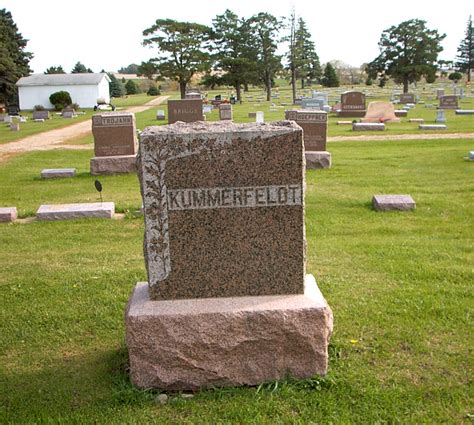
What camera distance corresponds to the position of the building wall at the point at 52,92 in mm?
62094

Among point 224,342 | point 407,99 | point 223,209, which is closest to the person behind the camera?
point 224,342

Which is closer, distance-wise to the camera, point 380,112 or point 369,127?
point 369,127

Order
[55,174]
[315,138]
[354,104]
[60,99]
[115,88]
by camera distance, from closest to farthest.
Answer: [55,174], [315,138], [354,104], [60,99], [115,88]

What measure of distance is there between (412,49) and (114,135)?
4830 centimetres

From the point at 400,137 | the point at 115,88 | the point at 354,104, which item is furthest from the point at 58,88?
the point at 400,137

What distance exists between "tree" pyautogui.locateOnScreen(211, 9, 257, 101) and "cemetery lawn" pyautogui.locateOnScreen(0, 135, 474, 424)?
4964 centimetres

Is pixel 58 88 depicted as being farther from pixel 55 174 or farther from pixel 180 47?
pixel 55 174

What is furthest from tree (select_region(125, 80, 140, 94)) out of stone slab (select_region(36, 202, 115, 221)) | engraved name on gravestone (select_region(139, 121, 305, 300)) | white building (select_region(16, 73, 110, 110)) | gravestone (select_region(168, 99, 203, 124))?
engraved name on gravestone (select_region(139, 121, 305, 300))

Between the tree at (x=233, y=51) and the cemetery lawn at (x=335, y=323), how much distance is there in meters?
49.6

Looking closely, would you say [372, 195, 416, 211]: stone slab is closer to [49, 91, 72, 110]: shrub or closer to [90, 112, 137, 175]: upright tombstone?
[90, 112, 137, 175]: upright tombstone

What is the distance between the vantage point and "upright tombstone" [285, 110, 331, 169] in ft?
47.3

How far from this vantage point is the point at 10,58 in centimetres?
5894

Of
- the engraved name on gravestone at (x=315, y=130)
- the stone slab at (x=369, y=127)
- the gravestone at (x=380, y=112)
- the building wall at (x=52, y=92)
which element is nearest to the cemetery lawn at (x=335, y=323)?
the engraved name on gravestone at (x=315, y=130)

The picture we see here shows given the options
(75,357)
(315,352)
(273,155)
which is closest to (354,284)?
(315,352)
